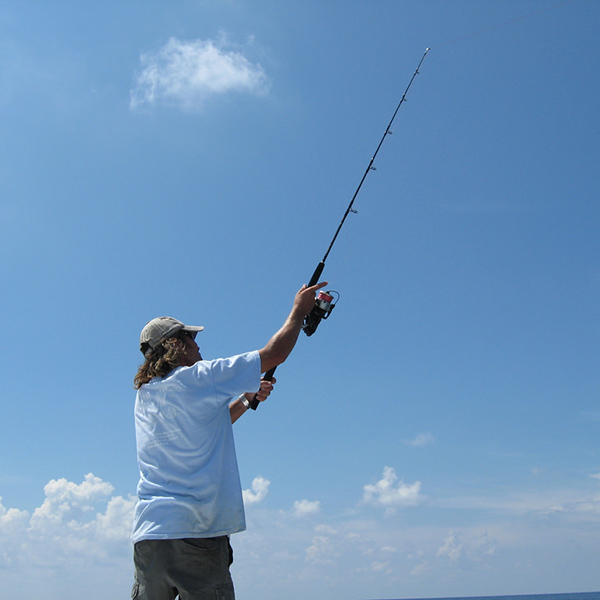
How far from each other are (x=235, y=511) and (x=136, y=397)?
86 centimetres

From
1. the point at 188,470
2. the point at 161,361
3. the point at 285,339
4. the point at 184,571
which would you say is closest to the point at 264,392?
the point at 285,339

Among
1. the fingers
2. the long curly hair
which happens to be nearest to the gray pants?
the long curly hair

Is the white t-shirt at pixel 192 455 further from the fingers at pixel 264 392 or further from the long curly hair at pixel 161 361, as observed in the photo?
the fingers at pixel 264 392

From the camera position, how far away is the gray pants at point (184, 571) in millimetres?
3152

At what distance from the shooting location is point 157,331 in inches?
144

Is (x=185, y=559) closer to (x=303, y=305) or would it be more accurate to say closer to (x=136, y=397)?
(x=136, y=397)

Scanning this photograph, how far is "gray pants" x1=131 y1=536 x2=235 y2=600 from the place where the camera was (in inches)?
124

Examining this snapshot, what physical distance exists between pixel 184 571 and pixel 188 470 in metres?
0.48

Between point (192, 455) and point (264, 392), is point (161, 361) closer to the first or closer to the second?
point (192, 455)

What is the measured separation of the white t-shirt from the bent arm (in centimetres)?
10

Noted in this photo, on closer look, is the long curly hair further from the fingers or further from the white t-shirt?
the fingers

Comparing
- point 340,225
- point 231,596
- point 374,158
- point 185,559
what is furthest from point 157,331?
point 374,158

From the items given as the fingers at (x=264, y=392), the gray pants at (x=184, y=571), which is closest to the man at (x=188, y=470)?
the gray pants at (x=184, y=571)

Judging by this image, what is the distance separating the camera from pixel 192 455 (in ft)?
10.9
